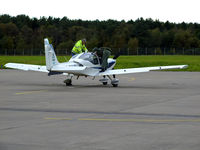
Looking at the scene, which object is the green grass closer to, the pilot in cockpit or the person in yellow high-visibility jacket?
the person in yellow high-visibility jacket

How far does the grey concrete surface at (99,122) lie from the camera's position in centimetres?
988

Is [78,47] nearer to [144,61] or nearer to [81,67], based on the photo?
[81,67]

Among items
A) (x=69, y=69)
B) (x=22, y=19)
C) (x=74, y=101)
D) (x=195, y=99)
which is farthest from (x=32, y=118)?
(x=22, y=19)

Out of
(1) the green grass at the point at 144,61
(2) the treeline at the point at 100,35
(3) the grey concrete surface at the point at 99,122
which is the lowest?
(3) the grey concrete surface at the point at 99,122

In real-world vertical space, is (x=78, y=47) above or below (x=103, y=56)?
above

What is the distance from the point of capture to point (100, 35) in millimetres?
129125

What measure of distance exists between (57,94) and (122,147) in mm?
12273

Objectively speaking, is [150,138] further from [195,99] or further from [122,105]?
[195,99]

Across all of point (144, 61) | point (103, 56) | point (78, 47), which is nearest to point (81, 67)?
point (103, 56)

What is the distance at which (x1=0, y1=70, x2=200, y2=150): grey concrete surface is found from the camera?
9875 mm

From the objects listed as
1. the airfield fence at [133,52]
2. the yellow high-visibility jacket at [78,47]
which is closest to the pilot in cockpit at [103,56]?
the yellow high-visibility jacket at [78,47]

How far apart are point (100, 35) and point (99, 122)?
383 feet

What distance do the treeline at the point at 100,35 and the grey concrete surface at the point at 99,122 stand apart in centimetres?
9869

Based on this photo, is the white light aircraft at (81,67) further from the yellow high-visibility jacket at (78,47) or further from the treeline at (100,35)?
the treeline at (100,35)
